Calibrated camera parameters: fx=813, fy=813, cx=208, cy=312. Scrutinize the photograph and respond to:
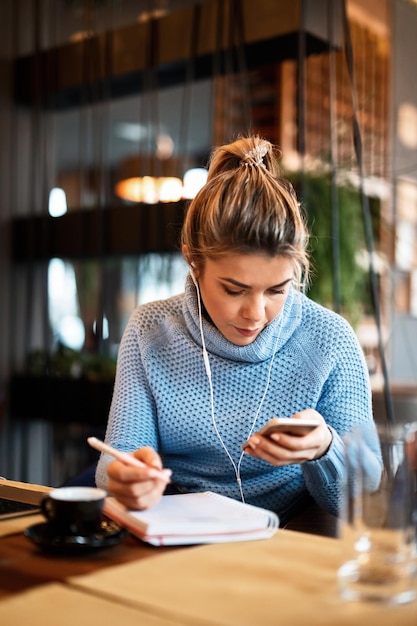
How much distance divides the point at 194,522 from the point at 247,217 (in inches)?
26.2

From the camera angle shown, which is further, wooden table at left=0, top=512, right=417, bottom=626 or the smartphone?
the smartphone

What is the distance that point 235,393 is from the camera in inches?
68.7

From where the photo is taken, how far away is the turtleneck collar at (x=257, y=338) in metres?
1.72

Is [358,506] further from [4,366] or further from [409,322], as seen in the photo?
[409,322]

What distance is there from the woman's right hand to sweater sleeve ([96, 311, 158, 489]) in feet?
1.39

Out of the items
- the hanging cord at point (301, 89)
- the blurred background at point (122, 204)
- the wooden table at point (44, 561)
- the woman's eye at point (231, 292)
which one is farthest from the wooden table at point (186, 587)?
the hanging cord at point (301, 89)

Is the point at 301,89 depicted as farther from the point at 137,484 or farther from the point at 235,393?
the point at 137,484

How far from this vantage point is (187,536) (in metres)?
1.11

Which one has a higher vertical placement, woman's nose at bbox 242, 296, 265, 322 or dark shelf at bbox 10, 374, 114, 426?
woman's nose at bbox 242, 296, 265, 322

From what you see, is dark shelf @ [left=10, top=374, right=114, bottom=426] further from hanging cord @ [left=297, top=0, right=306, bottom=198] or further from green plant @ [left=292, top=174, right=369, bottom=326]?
hanging cord @ [left=297, top=0, right=306, bottom=198]

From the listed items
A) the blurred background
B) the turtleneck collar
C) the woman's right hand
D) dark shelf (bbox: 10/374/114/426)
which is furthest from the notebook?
dark shelf (bbox: 10/374/114/426)

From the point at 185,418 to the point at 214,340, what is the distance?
0.18 metres

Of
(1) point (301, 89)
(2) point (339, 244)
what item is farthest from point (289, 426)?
(2) point (339, 244)

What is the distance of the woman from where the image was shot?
1.60m
